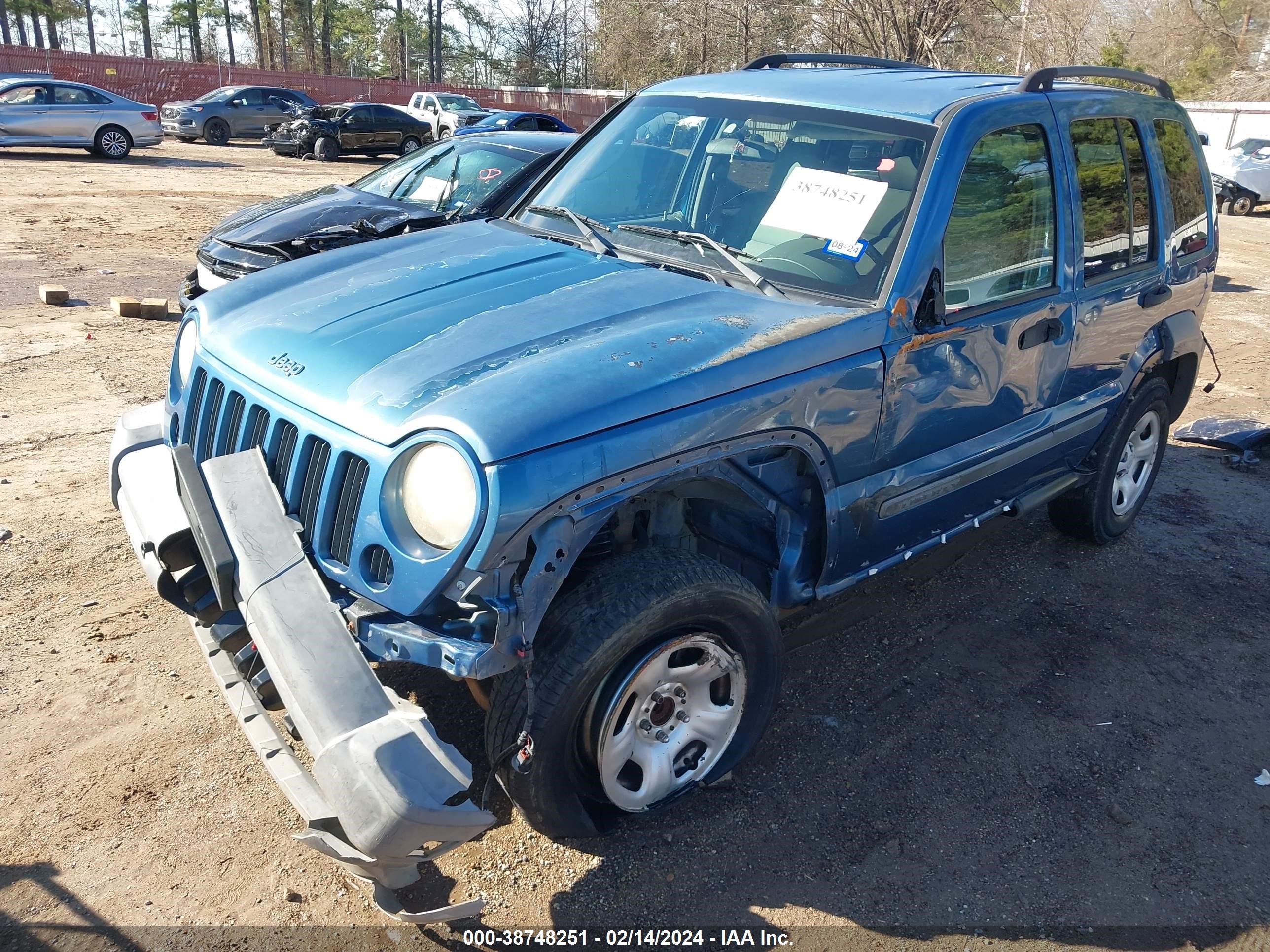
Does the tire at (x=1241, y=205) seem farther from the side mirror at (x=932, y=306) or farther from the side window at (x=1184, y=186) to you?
the side mirror at (x=932, y=306)

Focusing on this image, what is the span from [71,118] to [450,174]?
1601cm

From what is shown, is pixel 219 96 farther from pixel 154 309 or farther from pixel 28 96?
pixel 154 309

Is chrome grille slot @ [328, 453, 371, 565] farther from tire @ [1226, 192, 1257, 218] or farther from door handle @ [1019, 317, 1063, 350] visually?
tire @ [1226, 192, 1257, 218]

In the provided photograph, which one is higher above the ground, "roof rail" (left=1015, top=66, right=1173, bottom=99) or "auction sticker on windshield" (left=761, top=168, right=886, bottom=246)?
"roof rail" (left=1015, top=66, right=1173, bottom=99)

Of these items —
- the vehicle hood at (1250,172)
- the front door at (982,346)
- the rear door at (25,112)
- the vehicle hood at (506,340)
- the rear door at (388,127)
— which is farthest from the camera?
the rear door at (388,127)

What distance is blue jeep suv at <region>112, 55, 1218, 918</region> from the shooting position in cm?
244

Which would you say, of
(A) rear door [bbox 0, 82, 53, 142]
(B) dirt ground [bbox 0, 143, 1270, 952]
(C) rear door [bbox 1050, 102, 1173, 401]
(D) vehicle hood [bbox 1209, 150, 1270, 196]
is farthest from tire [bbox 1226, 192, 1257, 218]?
(A) rear door [bbox 0, 82, 53, 142]

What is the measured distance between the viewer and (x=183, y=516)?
292 centimetres

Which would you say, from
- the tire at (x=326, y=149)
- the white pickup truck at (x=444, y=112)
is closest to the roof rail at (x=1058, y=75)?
the white pickup truck at (x=444, y=112)

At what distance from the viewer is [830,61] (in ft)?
15.5

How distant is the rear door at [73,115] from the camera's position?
65.4ft

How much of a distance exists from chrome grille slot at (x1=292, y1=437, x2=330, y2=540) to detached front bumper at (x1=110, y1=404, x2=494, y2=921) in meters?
0.04

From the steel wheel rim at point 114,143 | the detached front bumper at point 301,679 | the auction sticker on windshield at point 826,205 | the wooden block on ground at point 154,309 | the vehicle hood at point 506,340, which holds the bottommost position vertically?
the wooden block on ground at point 154,309

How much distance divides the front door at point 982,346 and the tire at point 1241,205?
71.8 feet
